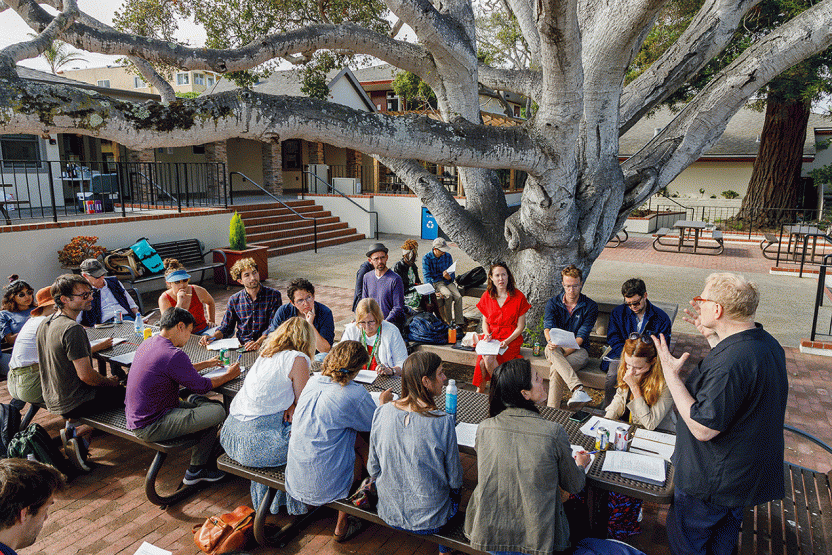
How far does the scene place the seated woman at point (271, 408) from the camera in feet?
11.6

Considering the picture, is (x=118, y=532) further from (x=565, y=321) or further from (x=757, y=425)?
(x=565, y=321)

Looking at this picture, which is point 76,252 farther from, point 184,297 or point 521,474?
point 521,474

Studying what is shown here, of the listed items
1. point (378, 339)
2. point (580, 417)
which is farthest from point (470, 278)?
point (580, 417)

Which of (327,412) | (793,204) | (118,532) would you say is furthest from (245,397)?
(793,204)

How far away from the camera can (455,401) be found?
375 cm

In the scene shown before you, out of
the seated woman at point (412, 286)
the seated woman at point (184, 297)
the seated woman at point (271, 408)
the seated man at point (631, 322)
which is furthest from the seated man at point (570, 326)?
the seated woman at point (184, 297)

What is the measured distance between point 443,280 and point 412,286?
2.32 feet

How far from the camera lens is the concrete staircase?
50.1 ft

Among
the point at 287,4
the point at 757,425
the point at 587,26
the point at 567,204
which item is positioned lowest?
the point at 757,425

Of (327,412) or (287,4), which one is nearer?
(327,412)

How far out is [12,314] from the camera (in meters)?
5.38

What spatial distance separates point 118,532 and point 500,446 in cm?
266

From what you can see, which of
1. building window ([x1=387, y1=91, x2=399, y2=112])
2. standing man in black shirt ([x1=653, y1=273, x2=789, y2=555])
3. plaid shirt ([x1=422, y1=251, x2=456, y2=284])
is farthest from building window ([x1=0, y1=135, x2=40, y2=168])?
building window ([x1=387, y1=91, x2=399, y2=112])

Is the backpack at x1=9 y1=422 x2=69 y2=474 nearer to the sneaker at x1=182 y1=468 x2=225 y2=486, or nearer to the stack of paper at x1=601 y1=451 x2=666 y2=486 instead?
the sneaker at x1=182 y1=468 x2=225 y2=486
